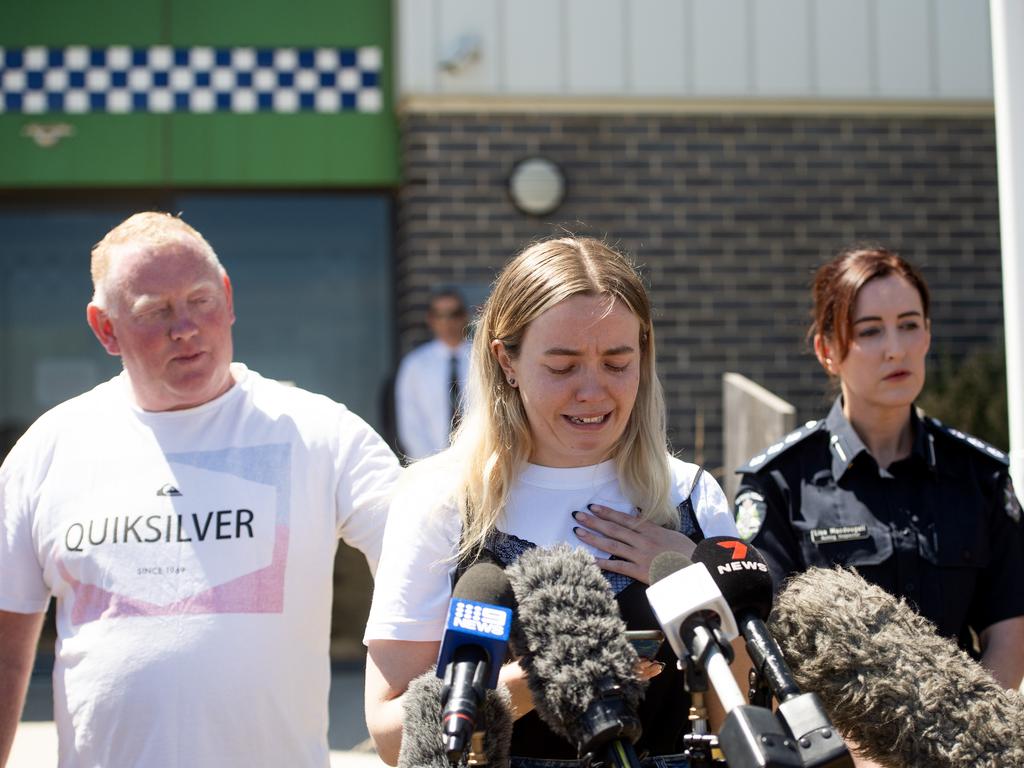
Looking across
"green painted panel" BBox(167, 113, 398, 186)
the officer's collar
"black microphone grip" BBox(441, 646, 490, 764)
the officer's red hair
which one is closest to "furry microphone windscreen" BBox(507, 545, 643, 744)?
"black microphone grip" BBox(441, 646, 490, 764)

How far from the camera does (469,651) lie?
177 cm

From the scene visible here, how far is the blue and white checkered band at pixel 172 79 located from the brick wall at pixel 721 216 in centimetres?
70

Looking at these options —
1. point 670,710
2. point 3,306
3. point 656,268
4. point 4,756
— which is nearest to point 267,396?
point 4,756

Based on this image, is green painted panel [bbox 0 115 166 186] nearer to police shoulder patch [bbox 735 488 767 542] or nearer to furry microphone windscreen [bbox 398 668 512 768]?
police shoulder patch [bbox 735 488 767 542]

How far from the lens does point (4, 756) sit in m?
2.92

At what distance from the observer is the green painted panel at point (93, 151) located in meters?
7.86

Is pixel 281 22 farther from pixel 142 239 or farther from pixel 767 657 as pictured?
pixel 767 657

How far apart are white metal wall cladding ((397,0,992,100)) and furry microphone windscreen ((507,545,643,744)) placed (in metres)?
6.14

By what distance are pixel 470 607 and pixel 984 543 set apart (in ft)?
6.30

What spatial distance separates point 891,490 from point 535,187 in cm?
481

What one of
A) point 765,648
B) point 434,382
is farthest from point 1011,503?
point 434,382

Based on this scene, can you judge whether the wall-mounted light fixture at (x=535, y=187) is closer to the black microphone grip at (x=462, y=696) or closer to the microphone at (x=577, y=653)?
the microphone at (x=577, y=653)

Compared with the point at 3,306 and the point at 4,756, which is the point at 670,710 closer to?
the point at 4,756

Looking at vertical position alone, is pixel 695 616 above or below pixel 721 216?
below
